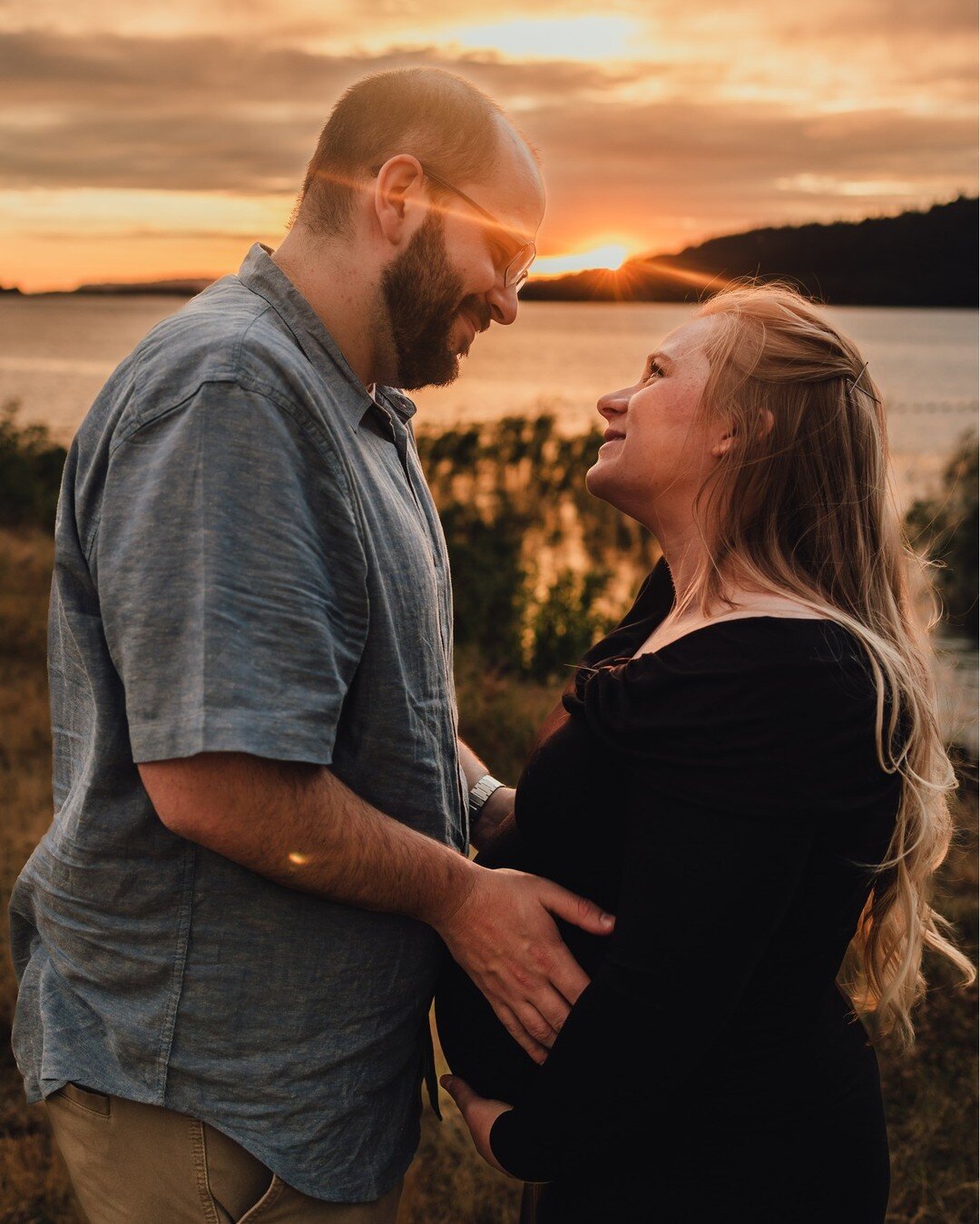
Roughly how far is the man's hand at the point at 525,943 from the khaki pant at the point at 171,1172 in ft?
1.52

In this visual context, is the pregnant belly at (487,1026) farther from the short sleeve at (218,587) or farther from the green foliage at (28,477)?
the green foliage at (28,477)

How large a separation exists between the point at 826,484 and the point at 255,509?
40.2 inches

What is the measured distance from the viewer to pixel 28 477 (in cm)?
1220

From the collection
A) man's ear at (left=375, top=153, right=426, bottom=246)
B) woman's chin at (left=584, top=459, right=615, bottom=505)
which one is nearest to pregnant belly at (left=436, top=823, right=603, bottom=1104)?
woman's chin at (left=584, top=459, right=615, bottom=505)

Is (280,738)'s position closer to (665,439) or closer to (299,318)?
(299,318)

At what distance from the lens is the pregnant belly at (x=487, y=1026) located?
1807 millimetres

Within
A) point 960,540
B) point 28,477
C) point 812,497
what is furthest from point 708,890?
point 28,477

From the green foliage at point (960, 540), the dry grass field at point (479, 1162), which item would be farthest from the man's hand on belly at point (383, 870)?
the green foliage at point (960, 540)

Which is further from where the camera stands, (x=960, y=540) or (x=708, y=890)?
(x=960, y=540)

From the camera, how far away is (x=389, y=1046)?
1.80 metres

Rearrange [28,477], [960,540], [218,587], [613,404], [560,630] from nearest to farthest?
[218,587], [613,404], [560,630], [960,540], [28,477]

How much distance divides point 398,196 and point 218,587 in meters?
0.88

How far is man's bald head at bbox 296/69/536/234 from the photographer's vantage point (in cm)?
188

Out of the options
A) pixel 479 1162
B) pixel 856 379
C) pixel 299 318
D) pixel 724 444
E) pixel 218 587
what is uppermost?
pixel 299 318
